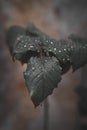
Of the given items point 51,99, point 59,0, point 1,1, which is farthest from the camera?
point 59,0

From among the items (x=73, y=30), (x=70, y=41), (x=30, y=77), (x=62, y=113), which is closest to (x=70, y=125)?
(x=62, y=113)

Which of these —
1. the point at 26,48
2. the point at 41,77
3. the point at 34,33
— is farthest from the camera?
the point at 34,33

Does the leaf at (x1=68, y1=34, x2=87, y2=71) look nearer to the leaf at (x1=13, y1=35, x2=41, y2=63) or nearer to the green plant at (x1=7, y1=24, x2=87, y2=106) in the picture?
the green plant at (x1=7, y1=24, x2=87, y2=106)

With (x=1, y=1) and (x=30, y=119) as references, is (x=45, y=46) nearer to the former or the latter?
(x=30, y=119)

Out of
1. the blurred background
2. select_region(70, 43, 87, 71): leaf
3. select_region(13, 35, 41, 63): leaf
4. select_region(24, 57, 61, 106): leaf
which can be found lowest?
the blurred background

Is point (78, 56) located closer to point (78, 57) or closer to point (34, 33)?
point (78, 57)

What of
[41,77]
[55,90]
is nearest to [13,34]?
[41,77]

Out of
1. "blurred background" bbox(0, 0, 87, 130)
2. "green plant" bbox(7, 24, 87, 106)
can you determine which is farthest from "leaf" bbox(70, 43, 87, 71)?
"blurred background" bbox(0, 0, 87, 130)
